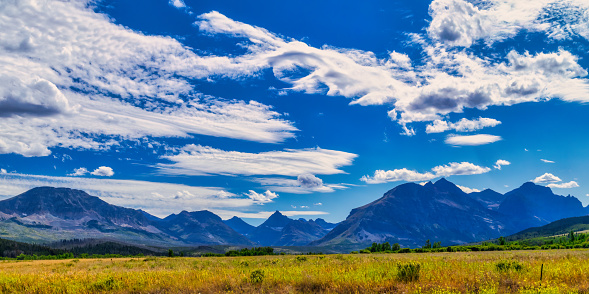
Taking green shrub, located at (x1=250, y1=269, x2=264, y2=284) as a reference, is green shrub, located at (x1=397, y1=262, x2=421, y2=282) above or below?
above

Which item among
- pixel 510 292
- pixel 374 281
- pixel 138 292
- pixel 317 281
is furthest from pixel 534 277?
pixel 138 292

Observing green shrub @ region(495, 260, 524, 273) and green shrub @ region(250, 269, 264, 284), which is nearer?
green shrub @ region(250, 269, 264, 284)

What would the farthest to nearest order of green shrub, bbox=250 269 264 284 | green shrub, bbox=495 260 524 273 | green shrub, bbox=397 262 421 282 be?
green shrub, bbox=495 260 524 273 → green shrub, bbox=250 269 264 284 → green shrub, bbox=397 262 421 282

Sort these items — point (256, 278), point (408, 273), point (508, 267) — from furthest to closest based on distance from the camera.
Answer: point (508, 267), point (256, 278), point (408, 273)

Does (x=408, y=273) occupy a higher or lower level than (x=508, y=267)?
lower

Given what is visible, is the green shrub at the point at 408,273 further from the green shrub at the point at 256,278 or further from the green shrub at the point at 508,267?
the green shrub at the point at 256,278

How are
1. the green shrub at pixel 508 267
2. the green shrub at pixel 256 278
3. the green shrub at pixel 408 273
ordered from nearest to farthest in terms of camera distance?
1. the green shrub at pixel 408 273
2. the green shrub at pixel 256 278
3. the green shrub at pixel 508 267

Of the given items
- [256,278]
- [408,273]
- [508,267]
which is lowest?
[256,278]

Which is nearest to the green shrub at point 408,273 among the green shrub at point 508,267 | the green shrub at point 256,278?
the green shrub at point 508,267

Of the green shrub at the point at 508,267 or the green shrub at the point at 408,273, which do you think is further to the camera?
the green shrub at the point at 508,267

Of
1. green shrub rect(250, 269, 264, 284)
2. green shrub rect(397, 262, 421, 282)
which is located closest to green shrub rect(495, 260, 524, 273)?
green shrub rect(397, 262, 421, 282)

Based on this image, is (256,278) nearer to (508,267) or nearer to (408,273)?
(408,273)

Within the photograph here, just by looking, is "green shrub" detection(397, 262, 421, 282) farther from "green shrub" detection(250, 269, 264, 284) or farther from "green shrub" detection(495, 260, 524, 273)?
"green shrub" detection(250, 269, 264, 284)

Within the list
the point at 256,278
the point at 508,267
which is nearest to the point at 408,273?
the point at 508,267
